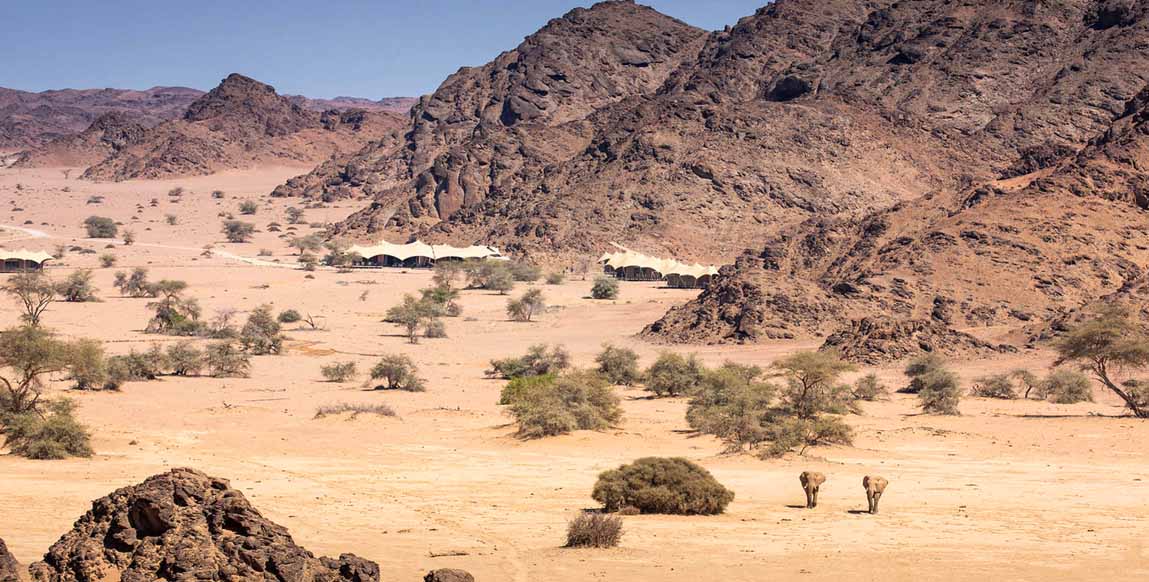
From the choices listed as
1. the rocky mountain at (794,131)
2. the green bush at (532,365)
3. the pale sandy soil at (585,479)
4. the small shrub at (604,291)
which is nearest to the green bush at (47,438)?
the pale sandy soil at (585,479)

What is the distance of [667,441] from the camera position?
75.7 feet

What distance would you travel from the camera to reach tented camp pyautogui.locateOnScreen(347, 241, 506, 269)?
75875mm

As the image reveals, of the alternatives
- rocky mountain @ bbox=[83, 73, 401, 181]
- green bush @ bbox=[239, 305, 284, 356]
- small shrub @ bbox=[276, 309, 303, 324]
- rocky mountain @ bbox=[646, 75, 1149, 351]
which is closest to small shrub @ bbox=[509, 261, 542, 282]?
small shrub @ bbox=[276, 309, 303, 324]

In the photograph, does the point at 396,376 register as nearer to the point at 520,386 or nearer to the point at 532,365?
the point at 532,365

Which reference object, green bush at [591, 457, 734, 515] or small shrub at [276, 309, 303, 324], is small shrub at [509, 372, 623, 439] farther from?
small shrub at [276, 309, 303, 324]

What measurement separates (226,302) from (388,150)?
73.7 meters

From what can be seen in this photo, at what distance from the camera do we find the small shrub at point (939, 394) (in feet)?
89.5

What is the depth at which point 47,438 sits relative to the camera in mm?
18812

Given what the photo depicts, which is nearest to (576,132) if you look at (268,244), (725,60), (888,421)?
(725,60)

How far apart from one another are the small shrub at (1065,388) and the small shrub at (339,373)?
56.5 feet

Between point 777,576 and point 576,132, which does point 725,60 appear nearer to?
point 576,132

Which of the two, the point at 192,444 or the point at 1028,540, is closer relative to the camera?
the point at 1028,540

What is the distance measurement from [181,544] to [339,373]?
24.7 metres

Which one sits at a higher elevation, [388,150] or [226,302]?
[388,150]
